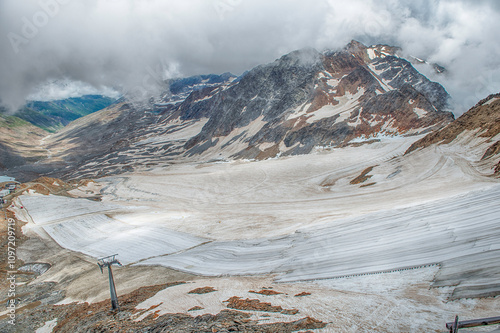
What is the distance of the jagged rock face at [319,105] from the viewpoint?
8881 cm

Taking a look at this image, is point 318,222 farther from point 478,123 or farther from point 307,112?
point 307,112

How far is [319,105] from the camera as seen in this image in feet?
389

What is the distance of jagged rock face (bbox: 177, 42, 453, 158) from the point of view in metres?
88.8

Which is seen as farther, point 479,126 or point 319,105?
point 319,105

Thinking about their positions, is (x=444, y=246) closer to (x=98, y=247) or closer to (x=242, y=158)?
(x=98, y=247)

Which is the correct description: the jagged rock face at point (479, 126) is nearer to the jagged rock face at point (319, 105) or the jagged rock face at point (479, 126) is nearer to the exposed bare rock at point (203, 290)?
the jagged rock face at point (319, 105)

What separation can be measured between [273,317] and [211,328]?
233cm

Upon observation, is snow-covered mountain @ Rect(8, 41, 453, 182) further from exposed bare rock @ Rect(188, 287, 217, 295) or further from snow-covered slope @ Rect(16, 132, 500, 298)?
exposed bare rock @ Rect(188, 287, 217, 295)

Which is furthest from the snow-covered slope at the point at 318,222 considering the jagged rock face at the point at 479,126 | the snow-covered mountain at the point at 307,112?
the snow-covered mountain at the point at 307,112

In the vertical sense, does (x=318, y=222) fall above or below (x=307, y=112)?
below

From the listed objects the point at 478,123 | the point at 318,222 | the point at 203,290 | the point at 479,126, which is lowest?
the point at 318,222

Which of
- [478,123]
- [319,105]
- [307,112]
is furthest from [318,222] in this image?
[319,105]

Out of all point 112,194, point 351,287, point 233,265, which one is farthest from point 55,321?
point 112,194

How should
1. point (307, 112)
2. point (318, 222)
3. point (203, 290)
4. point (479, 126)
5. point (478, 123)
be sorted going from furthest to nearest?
point (307, 112), point (478, 123), point (479, 126), point (318, 222), point (203, 290)
